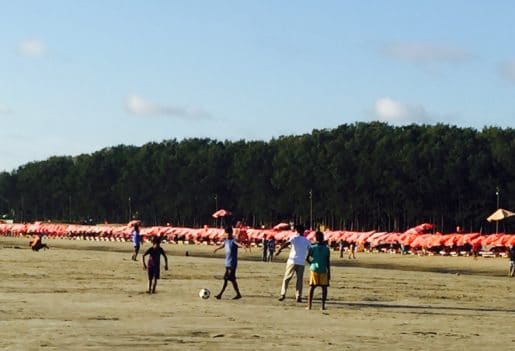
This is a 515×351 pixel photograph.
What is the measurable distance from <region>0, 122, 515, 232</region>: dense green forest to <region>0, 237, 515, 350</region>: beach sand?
3236 inches

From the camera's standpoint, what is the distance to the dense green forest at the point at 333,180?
116 metres

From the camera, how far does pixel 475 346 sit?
16469 millimetres

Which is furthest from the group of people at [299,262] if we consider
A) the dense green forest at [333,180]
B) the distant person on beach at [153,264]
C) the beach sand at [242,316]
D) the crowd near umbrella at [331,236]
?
the dense green forest at [333,180]

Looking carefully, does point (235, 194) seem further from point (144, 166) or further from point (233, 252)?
point (233, 252)

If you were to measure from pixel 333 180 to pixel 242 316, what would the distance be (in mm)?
108967

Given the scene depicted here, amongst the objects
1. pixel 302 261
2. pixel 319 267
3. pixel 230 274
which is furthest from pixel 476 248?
pixel 319 267

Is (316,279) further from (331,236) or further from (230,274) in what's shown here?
(331,236)

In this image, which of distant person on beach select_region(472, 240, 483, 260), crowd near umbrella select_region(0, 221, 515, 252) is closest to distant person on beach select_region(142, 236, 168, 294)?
crowd near umbrella select_region(0, 221, 515, 252)

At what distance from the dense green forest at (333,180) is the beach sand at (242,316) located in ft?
270

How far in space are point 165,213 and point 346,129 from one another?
36567 millimetres

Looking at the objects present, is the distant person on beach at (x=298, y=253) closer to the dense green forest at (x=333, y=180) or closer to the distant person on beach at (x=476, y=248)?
the distant person on beach at (x=476, y=248)

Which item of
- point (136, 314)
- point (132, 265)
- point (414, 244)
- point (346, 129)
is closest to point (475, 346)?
point (136, 314)

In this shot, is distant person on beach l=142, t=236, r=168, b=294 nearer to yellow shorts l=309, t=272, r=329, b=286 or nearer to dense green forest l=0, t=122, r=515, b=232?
yellow shorts l=309, t=272, r=329, b=286

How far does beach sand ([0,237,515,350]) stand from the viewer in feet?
53.6
